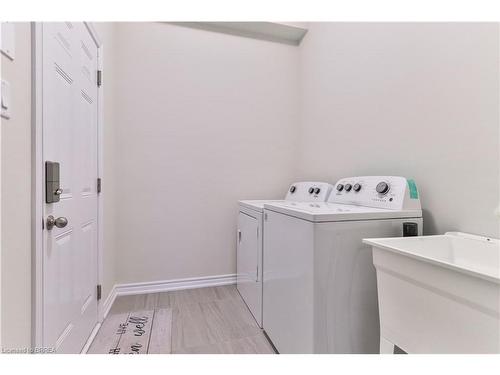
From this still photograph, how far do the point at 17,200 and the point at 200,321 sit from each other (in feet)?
4.59

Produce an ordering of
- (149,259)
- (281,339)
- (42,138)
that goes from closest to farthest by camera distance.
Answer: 1. (42,138)
2. (281,339)
3. (149,259)

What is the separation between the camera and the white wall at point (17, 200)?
0.73 meters

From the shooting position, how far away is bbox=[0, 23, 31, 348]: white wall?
734 mm

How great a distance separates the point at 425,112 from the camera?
1.35 m

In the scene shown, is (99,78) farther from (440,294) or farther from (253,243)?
(440,294)

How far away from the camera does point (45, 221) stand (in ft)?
3.15

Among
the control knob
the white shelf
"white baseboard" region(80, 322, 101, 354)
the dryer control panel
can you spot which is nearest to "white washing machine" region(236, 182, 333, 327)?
the dryer control panel

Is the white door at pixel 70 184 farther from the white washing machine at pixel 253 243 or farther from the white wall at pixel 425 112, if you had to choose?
the white wall at pixel 425 112

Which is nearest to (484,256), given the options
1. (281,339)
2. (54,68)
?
(281,339)

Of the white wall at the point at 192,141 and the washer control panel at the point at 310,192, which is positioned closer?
the washer control panel at the point at 310,192

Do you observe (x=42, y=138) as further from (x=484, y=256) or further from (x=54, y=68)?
(x=484, y=256)

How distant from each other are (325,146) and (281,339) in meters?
1.59

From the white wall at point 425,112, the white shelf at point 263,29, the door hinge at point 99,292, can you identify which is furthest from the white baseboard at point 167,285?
the white shelf at point 263,29

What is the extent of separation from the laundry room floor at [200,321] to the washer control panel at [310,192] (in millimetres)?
1031
